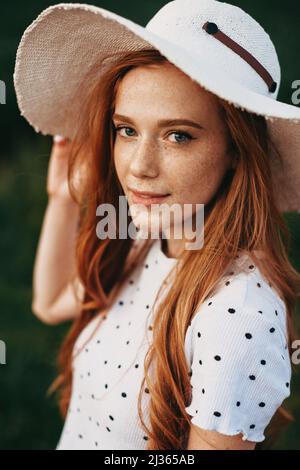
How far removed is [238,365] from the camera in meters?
1.21

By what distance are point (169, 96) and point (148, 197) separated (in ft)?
0.78

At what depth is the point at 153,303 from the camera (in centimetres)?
153

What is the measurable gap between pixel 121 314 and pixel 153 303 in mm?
140

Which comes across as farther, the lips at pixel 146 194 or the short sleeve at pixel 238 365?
the lips at pixel 146 194

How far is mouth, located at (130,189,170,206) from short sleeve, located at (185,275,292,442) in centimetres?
26

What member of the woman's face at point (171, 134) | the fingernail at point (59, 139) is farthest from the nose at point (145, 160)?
the fingernail at point (59, 139)

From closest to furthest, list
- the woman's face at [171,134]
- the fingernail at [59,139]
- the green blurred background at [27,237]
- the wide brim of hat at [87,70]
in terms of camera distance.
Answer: the wide brim of hat at [87,70]
the woman's face at [171,134]
the fingernail at [59,139]
the green blurred background at [27,237]

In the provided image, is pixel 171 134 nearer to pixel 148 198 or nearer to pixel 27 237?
pixel 148 198

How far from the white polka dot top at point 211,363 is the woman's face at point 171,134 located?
23cm

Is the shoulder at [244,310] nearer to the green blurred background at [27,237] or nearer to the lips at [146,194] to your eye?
the lips at [146,194]

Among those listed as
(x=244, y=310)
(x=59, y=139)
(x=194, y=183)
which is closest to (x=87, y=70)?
(x=59, y=139)

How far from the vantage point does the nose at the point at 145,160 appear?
51.1 inches
